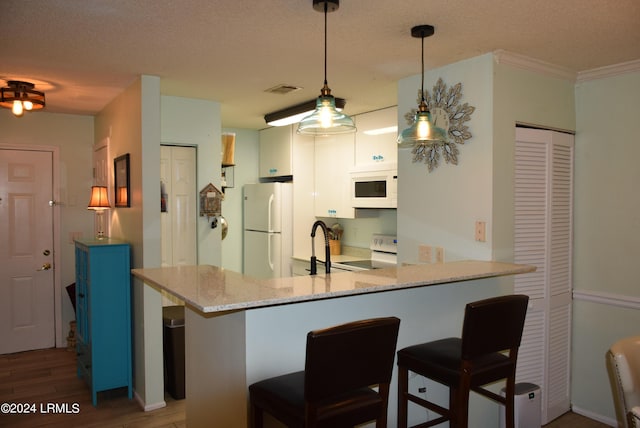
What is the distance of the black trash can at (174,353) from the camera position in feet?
12.3

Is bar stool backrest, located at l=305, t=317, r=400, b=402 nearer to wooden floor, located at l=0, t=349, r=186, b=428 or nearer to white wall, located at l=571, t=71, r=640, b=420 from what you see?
wooden floor, located at l=0, t=349, r=186, b=428

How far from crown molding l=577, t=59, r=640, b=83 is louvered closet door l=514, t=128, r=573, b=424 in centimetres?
43

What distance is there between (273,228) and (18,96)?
2565 mm

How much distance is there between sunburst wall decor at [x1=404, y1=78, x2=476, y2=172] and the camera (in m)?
3.02

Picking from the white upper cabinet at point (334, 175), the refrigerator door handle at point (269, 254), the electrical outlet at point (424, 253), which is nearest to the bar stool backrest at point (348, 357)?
the electrical outlet at point (424, 253)

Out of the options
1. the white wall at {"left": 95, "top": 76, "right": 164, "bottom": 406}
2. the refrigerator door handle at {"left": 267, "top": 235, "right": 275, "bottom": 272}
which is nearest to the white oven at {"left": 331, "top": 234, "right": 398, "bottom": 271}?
the refrigerator door handle at {"left": 267, "top": 235, "right": 275, "bottom": 272}

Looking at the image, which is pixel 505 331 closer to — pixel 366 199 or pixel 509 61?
pixel 509 61

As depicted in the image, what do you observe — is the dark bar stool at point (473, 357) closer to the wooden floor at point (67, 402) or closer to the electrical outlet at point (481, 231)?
the electrical outlet at point (481, 231)

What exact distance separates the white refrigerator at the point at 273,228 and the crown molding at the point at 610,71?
290 cm

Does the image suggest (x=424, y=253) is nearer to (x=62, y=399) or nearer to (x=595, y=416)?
(x=595, y=416)

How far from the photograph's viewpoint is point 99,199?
4.14m

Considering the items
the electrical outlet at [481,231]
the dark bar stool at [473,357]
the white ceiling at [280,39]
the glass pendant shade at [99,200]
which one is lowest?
the dark bar stool at [473,357]

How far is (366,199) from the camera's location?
Result: 4430 millimetres

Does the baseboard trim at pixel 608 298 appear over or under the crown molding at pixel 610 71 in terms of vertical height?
under
